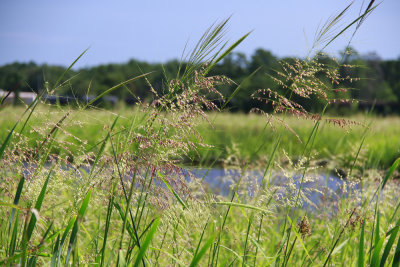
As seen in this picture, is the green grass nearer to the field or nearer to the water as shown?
the field

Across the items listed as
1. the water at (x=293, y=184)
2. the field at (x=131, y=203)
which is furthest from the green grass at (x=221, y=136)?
the water at (x=293, y=184)

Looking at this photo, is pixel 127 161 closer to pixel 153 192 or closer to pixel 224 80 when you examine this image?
pixel 153 192

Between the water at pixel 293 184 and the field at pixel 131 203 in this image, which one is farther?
the water at pixel 293 184

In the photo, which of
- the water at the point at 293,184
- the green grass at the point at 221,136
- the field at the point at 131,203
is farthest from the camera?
the water at the point at 293,184

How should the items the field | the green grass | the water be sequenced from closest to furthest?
the field → the green grass → the water

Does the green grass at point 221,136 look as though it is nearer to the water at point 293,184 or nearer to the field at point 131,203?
the field at point 131,203

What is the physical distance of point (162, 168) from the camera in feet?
4.41

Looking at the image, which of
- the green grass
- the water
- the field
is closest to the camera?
the field

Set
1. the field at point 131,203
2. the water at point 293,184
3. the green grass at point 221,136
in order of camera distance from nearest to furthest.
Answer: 1. the field at point 131,203
2. the green grass at point 221,136
3. the water at point 293,184

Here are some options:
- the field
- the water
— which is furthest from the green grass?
the water

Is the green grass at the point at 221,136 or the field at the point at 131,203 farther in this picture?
the green grass at the point at 221,136

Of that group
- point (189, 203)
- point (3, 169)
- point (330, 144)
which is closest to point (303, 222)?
point (189, 203)

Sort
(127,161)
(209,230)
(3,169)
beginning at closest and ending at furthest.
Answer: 1. (127,161)
2. (3,169)
3. (209,230)

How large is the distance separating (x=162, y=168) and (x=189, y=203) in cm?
20
